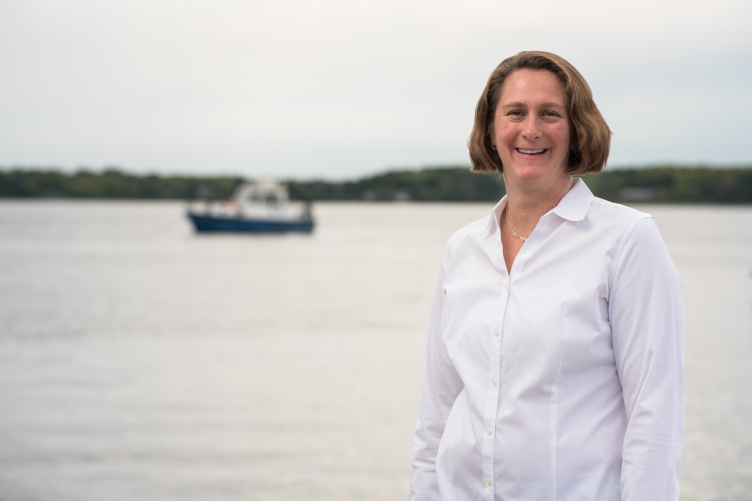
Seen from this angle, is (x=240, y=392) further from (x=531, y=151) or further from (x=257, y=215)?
(x=257, y=215)

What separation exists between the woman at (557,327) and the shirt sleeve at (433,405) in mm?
85

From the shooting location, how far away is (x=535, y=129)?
2.29 meters

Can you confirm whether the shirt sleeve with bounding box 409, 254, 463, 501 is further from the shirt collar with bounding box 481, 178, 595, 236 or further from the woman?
the shirt collar with bounding box 481, 178, 595, 236

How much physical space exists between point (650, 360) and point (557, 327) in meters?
0.20

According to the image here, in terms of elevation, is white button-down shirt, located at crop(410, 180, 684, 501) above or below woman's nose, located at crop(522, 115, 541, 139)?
below

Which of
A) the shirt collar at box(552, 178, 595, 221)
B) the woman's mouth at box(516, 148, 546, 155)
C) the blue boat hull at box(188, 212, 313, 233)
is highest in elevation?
the woman's mouth at box(516, 148, 546, 155)

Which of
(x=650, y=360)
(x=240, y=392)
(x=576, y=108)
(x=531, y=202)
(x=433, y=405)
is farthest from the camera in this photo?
(x=240, y=392)

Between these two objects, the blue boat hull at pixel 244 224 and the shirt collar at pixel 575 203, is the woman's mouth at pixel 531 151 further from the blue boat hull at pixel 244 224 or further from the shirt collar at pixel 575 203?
the blue boat hull at pixel 244 224

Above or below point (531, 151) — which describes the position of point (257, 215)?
below

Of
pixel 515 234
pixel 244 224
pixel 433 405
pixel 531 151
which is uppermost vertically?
pixel 531 151

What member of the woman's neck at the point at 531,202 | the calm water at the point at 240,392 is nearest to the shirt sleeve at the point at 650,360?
the woman's neck at the point at 531,202

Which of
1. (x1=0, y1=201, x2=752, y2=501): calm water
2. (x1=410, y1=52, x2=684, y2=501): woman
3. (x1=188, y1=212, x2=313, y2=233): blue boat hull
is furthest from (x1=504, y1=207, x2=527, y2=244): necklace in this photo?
(x1=188, y1=212, x2=313, y2=233): blue boat hull

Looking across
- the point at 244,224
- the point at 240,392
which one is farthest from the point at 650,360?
the point at 244,224

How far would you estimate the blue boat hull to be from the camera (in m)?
67.8
